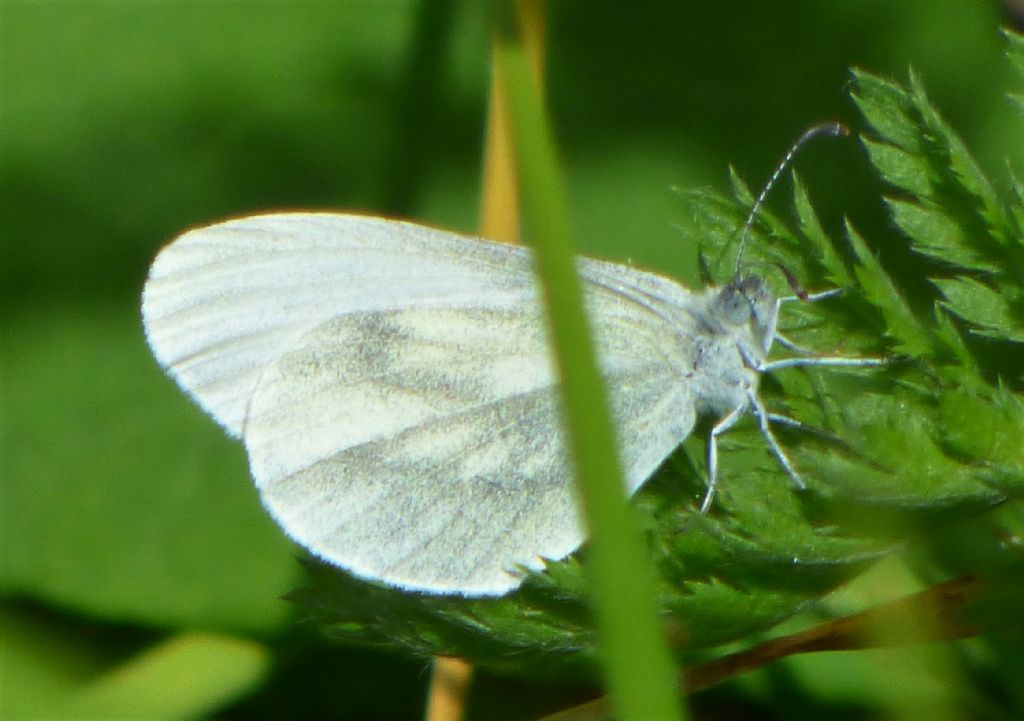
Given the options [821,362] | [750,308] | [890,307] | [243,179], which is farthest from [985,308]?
[243,179]

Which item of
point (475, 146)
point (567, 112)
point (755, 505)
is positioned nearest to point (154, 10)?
point (475, 146)

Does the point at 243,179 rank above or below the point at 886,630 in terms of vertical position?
above

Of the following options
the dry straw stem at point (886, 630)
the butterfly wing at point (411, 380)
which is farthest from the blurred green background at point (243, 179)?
the dry straw stem at point (886, 630)

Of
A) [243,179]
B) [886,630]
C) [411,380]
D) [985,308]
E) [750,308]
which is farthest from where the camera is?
[243,179]

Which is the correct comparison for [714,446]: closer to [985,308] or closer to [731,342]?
[731,342]

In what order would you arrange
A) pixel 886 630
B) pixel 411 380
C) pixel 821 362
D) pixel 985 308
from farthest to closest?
1. pixel 411 380
2. pixel 821 362
3. pixel 985 308
4. pixel 886 630

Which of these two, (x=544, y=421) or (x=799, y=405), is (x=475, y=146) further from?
(x=799, y=405)

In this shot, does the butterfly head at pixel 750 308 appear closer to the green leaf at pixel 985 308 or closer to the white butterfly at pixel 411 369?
the white butterfly at pixel 411 369
